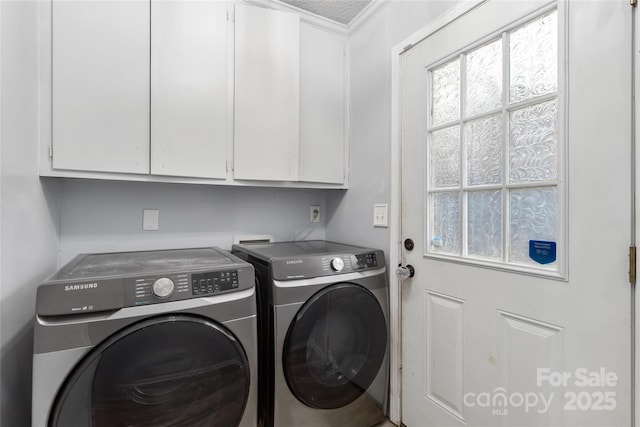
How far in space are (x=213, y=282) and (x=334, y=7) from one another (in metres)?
1.73

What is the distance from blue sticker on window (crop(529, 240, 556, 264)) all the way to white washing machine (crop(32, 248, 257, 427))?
3.51ft

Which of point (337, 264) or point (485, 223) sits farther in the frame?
point (337, 264)

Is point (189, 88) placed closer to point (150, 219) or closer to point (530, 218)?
point (150, 219)

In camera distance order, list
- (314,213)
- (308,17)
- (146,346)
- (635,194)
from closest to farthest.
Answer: (635,194)
(146,346)
(308,17)
(314,213)

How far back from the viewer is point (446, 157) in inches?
53.8

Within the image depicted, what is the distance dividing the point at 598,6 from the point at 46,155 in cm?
207

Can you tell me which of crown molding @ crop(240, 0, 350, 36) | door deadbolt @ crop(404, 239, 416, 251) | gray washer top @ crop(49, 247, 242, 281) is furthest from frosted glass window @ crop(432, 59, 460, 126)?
gray washer top @ crop(49, 247, 242, 281)

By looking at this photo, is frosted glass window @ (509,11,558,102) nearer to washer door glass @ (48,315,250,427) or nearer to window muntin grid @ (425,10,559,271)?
window muntin grid @ (425,10,559,271)

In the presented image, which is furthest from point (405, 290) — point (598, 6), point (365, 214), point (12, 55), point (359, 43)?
point (12, 55)

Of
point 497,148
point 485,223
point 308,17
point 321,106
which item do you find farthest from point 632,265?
point 308,17

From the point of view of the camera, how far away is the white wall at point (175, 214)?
5.08 feet

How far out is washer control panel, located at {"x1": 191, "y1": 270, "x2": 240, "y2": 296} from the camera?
108cm

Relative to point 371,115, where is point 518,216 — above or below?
below

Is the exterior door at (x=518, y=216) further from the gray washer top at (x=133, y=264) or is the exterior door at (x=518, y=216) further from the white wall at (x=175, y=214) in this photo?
the gray washer top at (x=133, y=264)
